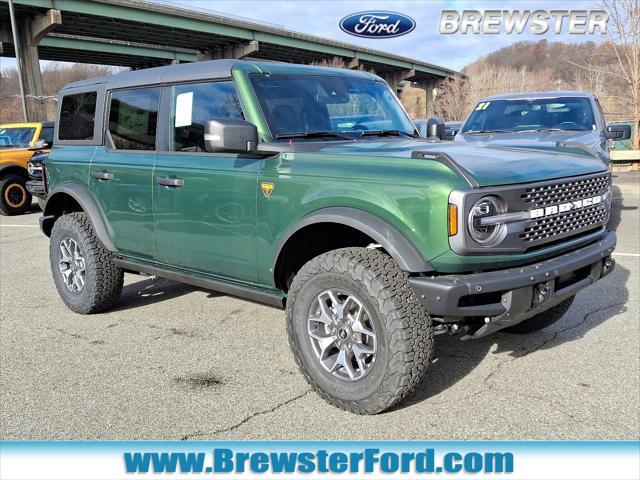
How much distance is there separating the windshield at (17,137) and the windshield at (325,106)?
1087 centimetres

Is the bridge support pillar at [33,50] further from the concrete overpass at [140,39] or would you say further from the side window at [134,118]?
the side window at [134,118]

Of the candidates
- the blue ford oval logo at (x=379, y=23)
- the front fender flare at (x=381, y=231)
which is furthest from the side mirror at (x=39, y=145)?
the blue ford oval logo at (x=379, y=23)

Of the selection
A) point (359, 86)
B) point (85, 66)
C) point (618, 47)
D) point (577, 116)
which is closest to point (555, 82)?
point (618, 47)

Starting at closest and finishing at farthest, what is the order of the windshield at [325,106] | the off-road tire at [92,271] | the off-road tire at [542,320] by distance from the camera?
the windshield at [325,106] → the off-road tire at [542,320] → the off-road tire at [92,271]

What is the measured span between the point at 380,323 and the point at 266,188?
1.11 m

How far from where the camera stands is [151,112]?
14.4 ft

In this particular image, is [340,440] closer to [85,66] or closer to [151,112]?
[151,112]

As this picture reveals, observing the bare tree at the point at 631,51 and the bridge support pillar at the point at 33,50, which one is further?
the bridge support pillar at the point at 33,50

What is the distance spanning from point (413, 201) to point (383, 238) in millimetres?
239

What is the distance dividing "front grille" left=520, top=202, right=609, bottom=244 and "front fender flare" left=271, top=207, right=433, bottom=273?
58 cm

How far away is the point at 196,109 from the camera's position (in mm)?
4062

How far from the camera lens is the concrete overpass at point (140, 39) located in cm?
3938

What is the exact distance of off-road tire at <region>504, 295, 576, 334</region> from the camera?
4270 millimetres

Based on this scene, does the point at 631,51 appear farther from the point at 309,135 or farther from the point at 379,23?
the point at 379,23
